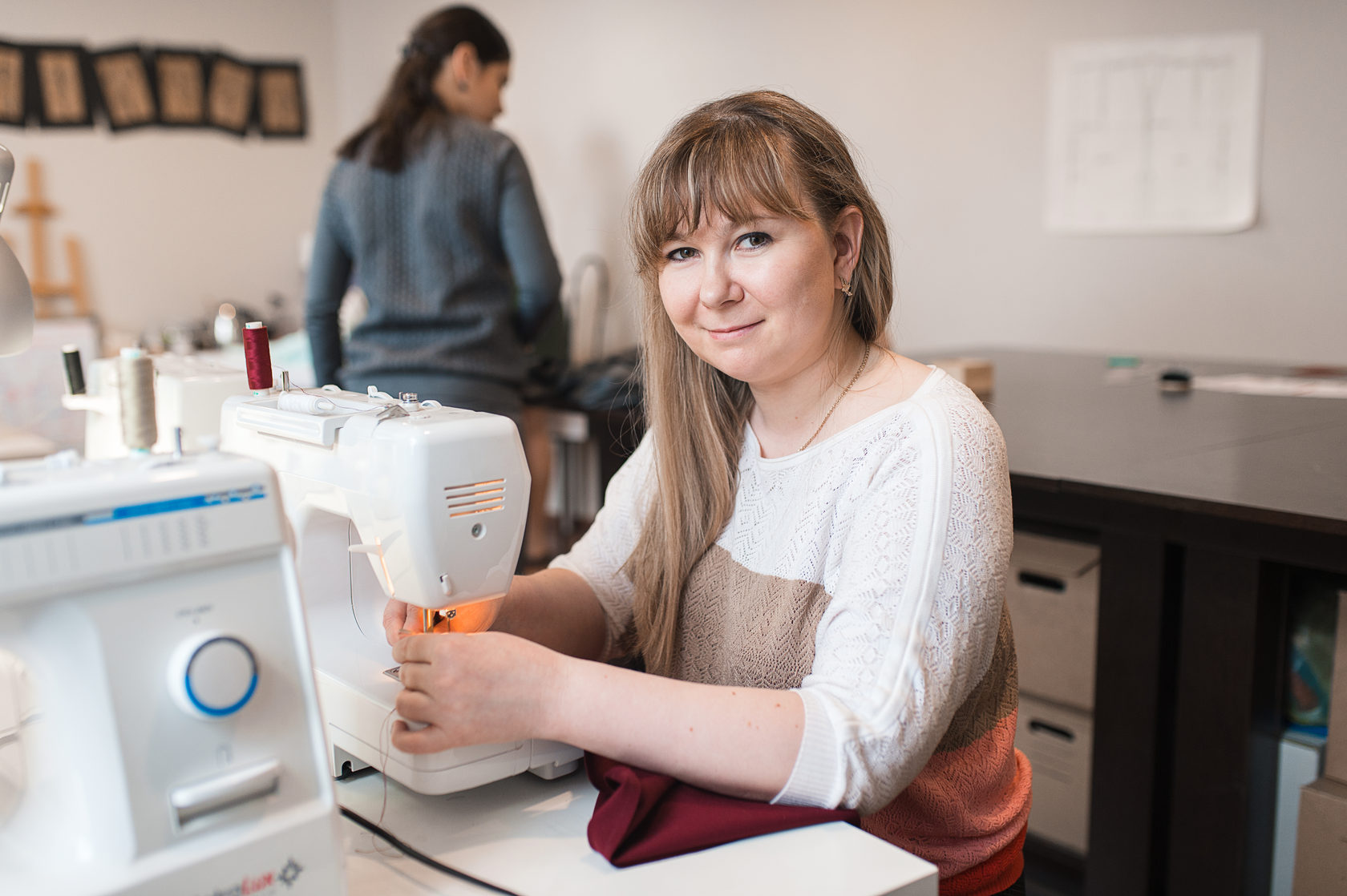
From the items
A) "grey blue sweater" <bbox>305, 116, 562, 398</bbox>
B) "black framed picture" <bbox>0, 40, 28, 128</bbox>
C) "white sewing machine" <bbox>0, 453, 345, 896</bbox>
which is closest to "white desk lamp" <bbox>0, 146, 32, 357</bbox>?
"white sewing machine" <bbox>0, 453, 345, 896</bbox>

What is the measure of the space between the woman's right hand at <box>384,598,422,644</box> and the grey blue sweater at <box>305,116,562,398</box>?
4.30 feet

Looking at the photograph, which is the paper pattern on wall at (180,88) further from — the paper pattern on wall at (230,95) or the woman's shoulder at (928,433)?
the woman's shoulder at (928,433)

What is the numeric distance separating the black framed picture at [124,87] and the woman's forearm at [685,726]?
4.43 metres

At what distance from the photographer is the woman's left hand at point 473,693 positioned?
831 millimetres

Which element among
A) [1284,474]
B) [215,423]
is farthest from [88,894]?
[1284,474]

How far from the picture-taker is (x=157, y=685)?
2.20 ft

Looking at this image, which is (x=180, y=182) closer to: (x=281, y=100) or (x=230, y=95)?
(x=230, y=95)

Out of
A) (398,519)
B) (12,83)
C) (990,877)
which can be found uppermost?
(12,83)

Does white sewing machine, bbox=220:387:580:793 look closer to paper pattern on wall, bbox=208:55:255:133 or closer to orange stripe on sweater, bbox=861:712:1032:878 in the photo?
orange stripe on sweater, bbox=861:712:1032:878

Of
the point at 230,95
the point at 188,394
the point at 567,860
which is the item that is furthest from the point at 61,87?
the point at 567,860

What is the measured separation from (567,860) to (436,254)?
5.46ft

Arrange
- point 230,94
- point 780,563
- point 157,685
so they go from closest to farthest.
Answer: point 157,685 → point 780,563 → point 230,94

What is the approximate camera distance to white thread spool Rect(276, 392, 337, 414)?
914 millimetres

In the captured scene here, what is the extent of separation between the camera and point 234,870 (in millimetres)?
682
